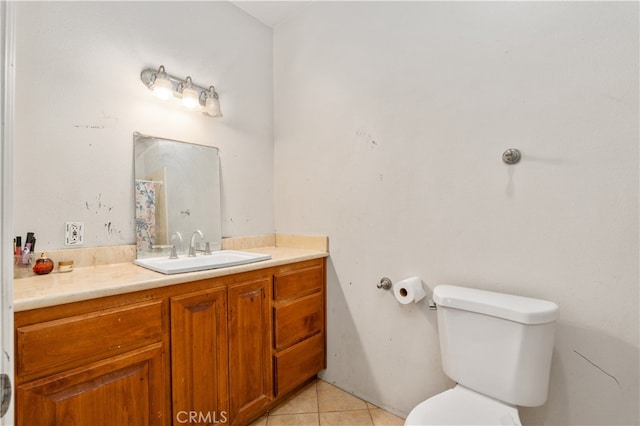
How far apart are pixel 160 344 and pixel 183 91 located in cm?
139

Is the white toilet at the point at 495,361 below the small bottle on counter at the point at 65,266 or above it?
below

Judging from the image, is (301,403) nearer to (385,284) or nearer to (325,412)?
(325,412)

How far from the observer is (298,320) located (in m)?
1.80

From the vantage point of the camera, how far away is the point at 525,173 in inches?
51.5

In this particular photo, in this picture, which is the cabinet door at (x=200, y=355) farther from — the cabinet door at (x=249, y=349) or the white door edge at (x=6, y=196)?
the white door edge at (x=6, y=196)

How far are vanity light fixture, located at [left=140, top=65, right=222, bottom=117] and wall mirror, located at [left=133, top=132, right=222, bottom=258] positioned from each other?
0.24 metres

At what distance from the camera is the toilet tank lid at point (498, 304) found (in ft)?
3.60

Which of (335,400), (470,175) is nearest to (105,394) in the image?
(335,400)

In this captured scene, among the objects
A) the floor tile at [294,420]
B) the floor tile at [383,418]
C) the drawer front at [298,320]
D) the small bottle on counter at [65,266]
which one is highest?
the small bottle on counter at [65,266]

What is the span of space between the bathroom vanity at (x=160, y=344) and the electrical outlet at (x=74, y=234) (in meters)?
0.14

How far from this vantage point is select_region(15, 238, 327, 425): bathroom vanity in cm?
95

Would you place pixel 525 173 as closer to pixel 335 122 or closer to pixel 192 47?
pixel 335 122

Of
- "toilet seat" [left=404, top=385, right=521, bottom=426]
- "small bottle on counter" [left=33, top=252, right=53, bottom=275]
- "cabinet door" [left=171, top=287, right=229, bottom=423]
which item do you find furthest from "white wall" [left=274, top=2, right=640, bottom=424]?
"small bottle on counter" [left=33, top=252, right=53, bottom=275]

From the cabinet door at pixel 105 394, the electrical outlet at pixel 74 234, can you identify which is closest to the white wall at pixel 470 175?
the cabinet door at pixel 105 394
